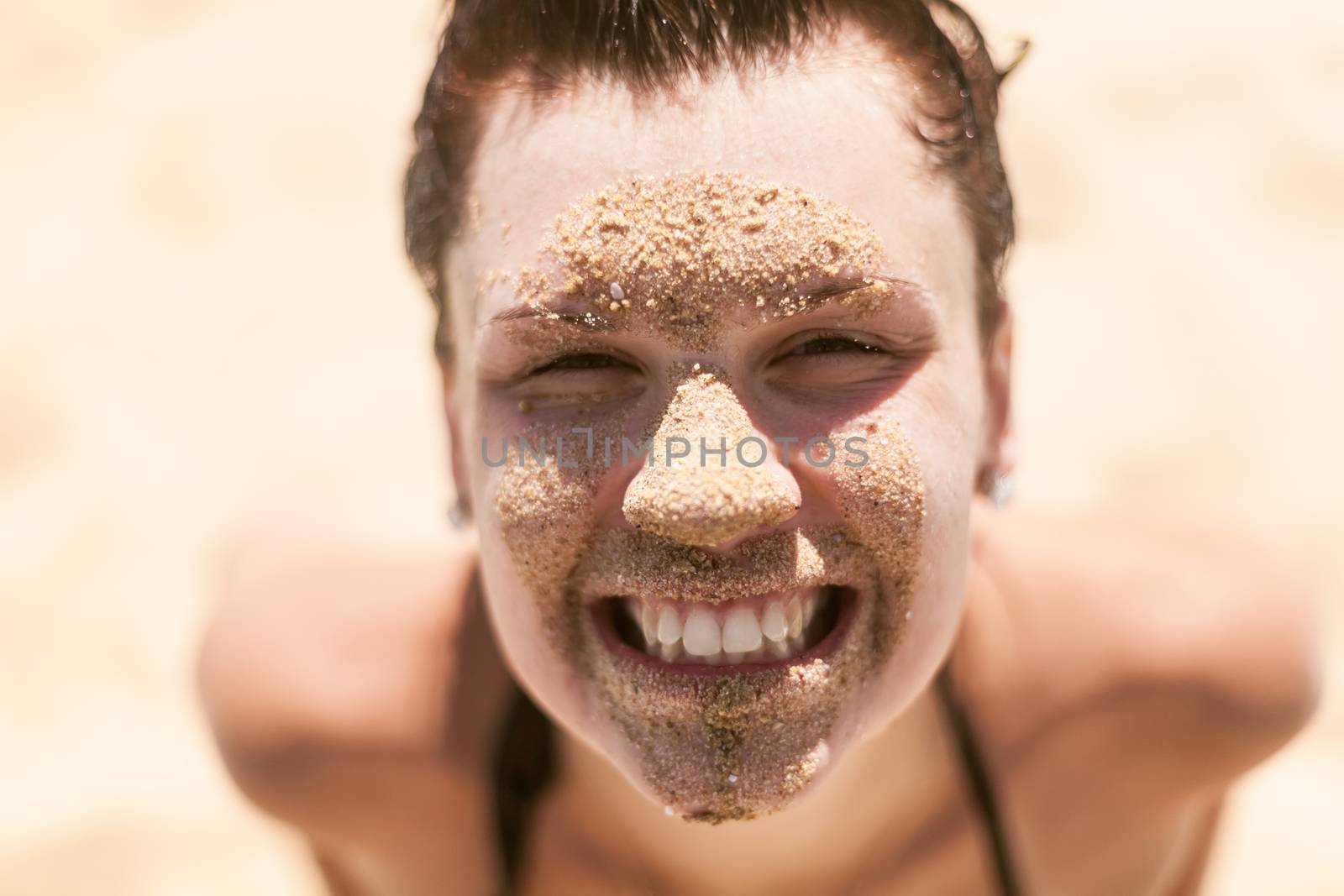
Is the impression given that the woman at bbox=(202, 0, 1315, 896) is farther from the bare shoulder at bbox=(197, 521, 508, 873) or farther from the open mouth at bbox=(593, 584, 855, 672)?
the bare shoulder at bbox=(197, 521, 508, 873)

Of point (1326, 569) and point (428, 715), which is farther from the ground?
point (428, 715)

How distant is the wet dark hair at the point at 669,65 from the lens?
1.38m

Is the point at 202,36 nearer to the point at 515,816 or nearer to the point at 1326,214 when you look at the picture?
the point at 515,816

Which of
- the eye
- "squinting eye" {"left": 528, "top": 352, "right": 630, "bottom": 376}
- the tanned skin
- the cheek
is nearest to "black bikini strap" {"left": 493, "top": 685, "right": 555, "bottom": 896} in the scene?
the tanned skin

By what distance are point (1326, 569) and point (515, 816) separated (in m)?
2.23

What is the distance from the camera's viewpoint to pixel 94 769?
2.96 meters

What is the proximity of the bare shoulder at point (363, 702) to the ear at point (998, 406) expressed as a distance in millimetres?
854

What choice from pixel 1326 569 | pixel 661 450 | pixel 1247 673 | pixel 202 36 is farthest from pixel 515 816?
pixel 202 36

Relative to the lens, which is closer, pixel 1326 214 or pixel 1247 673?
pixel 1247 673

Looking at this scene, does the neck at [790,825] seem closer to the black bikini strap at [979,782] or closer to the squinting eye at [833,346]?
the black bikini strap at [979,782]

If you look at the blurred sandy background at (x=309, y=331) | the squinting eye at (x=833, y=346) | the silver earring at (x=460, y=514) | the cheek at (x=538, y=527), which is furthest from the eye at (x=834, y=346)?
the blurred sandy background at (x=309, y=331)

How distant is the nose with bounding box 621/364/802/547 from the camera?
1.26m

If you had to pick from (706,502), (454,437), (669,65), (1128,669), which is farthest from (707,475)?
(1128,669)

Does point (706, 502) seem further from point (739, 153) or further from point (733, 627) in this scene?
point (739, 153)
